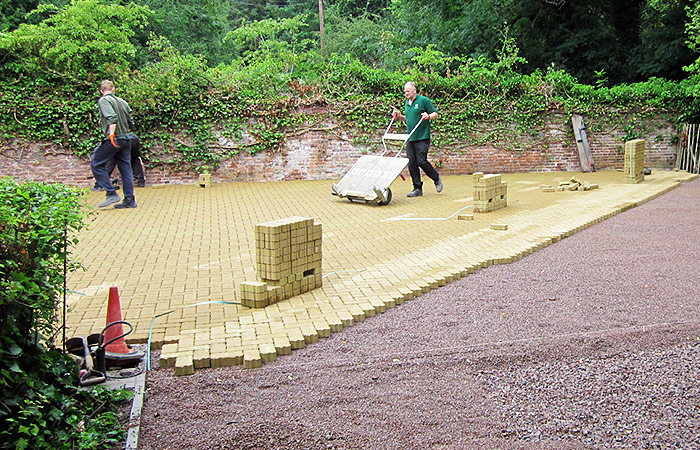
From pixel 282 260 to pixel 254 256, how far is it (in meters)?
1.83

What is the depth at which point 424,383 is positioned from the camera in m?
3.62

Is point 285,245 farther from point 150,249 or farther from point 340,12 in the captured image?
point 340,12

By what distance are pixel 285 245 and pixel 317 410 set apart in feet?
6.14

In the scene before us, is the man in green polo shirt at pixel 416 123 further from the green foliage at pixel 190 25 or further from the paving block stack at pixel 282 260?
the green foliage at pixel 190 25

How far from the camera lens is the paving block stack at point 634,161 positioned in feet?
41.9

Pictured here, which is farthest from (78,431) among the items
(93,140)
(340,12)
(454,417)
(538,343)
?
(340,12)

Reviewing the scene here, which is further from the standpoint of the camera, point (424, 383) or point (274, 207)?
point (274, 207)

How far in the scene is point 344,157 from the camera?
14609mm

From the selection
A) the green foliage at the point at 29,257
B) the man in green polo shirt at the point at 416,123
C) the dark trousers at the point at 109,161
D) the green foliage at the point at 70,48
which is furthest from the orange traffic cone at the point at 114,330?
the green foliage at the point at 70,48

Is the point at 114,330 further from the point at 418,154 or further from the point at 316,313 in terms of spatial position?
the point at 418,154

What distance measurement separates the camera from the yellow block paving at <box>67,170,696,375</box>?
4.42 metres

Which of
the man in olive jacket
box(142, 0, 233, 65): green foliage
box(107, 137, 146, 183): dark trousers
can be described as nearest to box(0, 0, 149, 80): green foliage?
box(107, 137, 146, 183): dark trousers

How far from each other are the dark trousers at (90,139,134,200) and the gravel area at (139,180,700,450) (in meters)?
6.61

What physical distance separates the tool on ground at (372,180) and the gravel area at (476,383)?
469 centimetres
